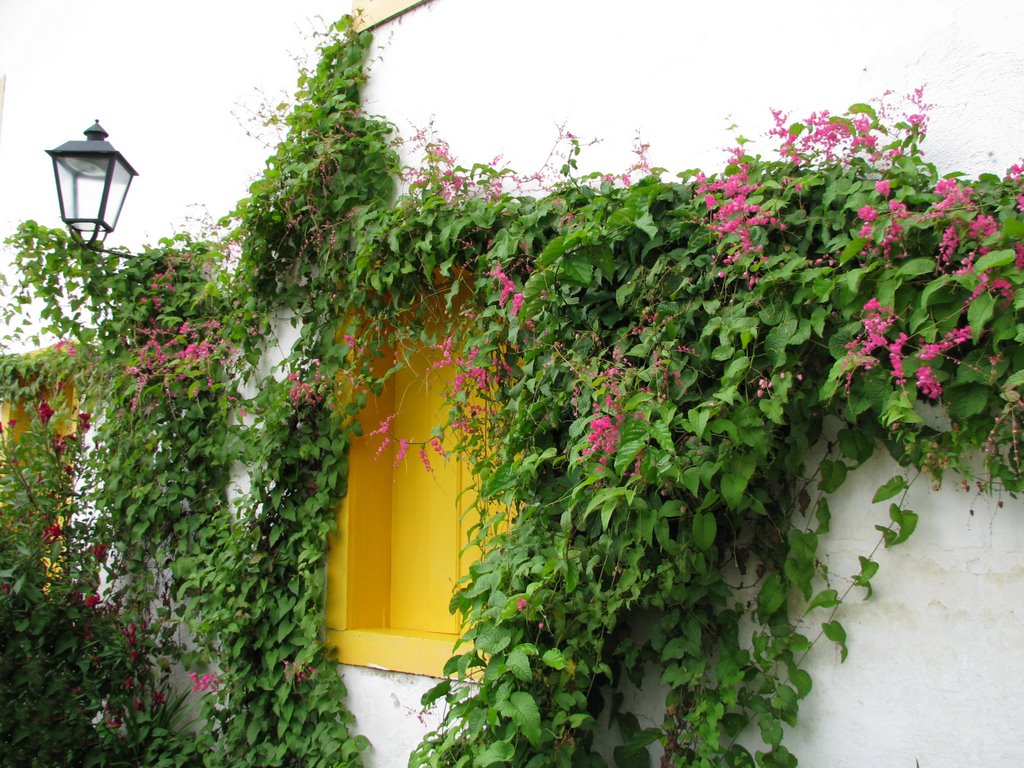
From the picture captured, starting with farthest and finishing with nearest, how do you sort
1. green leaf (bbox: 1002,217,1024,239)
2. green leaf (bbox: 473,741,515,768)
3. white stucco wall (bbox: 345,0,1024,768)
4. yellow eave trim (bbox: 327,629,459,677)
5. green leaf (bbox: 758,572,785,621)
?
yellow eave trim (bbox: 327,629,459,677)
green leaf (bbox: 758,572,785,621)
green leaf (bbox: 473,741,515,768)
white stucco wall (bbox: 345,0,1024,768)
green leaf (bbox: 1002,217,1024,239)

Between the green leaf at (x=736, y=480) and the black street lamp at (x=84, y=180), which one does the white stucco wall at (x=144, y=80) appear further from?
the green leaf at (x=736, y=480)

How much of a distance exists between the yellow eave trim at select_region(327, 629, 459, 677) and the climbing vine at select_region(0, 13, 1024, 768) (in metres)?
0.12

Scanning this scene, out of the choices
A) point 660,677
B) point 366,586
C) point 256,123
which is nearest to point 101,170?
point 256,123


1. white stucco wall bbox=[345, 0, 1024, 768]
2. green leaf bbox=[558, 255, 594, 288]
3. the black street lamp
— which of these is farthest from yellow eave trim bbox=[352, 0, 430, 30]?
green leaf bbox=[558, 255, 594, 288]

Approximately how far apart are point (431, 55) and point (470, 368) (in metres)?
1.59

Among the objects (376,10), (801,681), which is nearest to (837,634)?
(801,681)

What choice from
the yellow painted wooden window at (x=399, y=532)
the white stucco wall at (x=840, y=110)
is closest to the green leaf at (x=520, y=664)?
the white stucco wall at (x=840, y=110)

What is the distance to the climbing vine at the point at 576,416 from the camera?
89.8 inches

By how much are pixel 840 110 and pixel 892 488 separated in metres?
1.17

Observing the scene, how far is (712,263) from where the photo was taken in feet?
8.53

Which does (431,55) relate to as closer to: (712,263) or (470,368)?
(470,368)

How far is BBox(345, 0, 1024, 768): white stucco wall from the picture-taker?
89.4 inches

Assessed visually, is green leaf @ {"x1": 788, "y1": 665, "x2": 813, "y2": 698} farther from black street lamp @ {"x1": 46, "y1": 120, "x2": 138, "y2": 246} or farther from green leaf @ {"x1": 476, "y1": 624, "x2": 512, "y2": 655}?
black street lamp @ {"x1": 46, "y1": 120, "x2": 138, "y2": 246}

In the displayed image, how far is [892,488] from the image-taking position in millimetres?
2332
